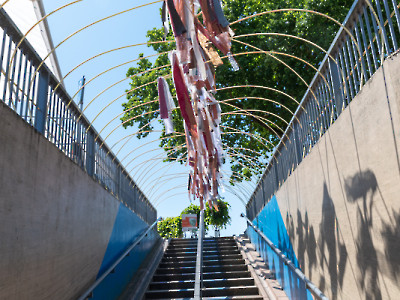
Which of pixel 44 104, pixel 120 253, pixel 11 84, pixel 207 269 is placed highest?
pixel 44 104

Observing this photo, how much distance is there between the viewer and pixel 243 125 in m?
13.5

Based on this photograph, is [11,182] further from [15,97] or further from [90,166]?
[90,166]

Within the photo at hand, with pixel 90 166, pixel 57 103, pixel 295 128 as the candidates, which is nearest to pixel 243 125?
pixel 295 128

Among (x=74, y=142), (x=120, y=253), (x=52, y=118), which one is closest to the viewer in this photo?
(x=52, y=118)

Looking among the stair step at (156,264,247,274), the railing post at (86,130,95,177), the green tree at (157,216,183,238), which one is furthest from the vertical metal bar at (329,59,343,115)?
the green tree at (157,216,183,238)

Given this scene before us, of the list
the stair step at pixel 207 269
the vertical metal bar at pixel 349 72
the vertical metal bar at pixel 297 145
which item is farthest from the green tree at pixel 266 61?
the vertical metal bar at pixel 349 72

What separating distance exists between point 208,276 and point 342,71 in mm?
5487

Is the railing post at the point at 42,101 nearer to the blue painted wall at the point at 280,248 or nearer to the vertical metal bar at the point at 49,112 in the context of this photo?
the vertical metal bar at the point at 49,112

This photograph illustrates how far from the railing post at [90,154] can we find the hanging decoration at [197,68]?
1.56 metres

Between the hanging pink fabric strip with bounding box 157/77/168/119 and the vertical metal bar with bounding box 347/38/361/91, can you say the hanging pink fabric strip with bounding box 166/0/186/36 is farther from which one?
the vertical metal bar with bounding box 347/38/361/91

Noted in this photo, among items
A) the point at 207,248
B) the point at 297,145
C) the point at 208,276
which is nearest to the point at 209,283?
the point at 208,276

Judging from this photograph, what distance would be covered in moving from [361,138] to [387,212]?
67cm

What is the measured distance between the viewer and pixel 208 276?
8.09 m

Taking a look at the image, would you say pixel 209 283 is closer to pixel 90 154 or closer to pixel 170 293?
pixel 170 293
